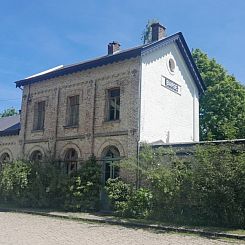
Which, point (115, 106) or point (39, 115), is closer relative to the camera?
point (115, 106)

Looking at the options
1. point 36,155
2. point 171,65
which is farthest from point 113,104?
point 36,155

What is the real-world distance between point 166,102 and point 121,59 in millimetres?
3549

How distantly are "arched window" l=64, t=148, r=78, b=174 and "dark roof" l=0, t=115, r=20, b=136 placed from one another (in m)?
5.44

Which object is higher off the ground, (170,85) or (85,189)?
(170,85)

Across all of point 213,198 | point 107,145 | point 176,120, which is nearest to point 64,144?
point 107,145

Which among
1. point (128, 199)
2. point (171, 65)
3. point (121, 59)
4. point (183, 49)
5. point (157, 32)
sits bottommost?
point (128, 199)

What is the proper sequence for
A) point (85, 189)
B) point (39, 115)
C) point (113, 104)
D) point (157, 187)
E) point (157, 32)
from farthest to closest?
1. point (39, 115)
2. point (157, 32)
3. point (113, 104)
4. point (85, 189)
5. point (157, 187)

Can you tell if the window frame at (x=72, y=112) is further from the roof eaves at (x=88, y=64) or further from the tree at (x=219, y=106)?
the tree at (x=219, y=106)

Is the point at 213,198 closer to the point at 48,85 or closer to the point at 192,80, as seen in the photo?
the point at 192,80

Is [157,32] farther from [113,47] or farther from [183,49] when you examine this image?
[113,47]

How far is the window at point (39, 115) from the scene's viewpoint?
914 inches

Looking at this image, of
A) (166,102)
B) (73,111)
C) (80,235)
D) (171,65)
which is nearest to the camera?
(80,235)

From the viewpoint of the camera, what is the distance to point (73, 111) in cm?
2150

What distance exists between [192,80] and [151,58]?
4972 millimetres
